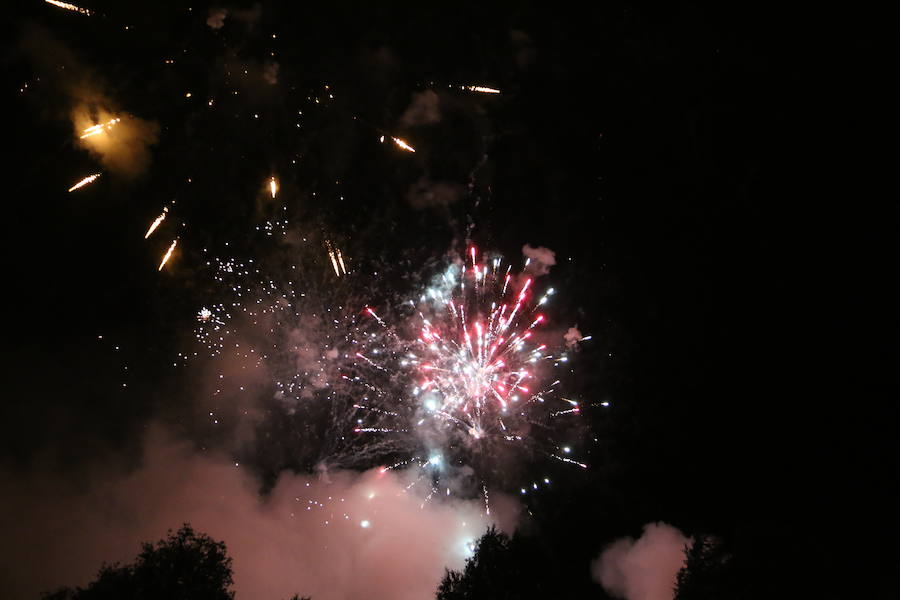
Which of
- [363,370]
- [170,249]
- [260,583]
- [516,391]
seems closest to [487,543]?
[516,391]

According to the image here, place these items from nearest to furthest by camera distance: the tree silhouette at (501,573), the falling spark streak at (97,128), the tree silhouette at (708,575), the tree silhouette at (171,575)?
the tree silhouette at (708,575) < the falling spark streak at (97,128) < the tree silhouette at (171,575) < the tree silhouette at (501,573)

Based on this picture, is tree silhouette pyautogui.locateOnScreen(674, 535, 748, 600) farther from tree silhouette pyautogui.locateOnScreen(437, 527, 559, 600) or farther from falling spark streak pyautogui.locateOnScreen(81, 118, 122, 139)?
falling spark streak pyautogui.locateOnScreen(81, 118, 122, 139)

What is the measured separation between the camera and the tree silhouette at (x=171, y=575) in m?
11.9

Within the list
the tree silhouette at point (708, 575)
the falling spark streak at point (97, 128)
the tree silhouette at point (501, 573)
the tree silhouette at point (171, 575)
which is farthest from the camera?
the tree silhouette at point (501, 573)

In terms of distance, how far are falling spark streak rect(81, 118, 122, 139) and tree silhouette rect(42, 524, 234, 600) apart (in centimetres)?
1008

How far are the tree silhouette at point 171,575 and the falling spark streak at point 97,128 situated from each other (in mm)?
10078

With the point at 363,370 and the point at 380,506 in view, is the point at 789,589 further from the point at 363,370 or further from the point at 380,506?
the point at 380,506

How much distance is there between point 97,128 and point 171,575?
1083 centimetres

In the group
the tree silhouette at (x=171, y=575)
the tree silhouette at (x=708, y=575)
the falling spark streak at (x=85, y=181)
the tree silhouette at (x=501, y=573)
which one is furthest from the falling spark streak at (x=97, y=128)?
the tree silhouette at (x=708, y=575)

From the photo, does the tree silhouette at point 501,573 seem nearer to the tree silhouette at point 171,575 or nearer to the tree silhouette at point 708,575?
the tree silhouette at point 708,575

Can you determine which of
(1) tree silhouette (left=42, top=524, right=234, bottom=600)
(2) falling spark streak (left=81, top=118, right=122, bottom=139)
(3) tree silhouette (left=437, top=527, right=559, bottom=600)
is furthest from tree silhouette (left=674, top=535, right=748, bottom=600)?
(2) falling spark streak (left=81, top=118, right=122, bottom=139)

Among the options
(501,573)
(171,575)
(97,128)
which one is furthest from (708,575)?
(97,128)

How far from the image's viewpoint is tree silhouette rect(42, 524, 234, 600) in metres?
11.9

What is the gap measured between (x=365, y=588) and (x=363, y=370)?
12.2 m
